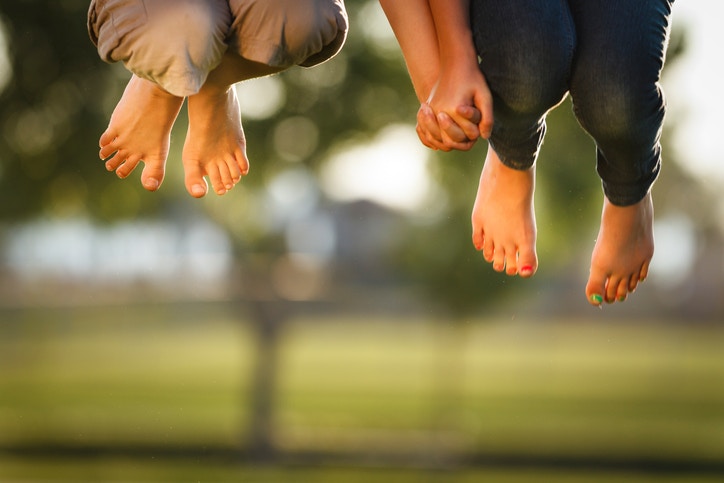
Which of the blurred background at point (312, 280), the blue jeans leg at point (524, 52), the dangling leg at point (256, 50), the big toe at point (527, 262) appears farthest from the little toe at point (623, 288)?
the blurred background at point (312, 280)

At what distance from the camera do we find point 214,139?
1.77 m

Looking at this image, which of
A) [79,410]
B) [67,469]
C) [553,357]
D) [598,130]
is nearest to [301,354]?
[553,357]

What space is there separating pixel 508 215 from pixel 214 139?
1.81 ft

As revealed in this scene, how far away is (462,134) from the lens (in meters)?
1.46

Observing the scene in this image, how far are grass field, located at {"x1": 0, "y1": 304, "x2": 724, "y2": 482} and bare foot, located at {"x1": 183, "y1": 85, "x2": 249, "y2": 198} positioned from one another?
9.19 metres

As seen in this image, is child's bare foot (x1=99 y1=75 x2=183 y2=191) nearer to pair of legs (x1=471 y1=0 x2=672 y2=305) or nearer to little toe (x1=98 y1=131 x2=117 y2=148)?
little toe (x1=98 y1=131 x2=117 y2=148)

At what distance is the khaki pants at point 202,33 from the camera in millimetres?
1407

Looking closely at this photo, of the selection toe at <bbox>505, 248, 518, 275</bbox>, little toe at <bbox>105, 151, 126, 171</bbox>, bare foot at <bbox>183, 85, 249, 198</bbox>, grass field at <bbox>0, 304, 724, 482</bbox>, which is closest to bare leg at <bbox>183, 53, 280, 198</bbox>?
bare foot at <bbox>183, 85, 249, 198</bbox>

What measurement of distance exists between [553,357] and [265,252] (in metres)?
26.3

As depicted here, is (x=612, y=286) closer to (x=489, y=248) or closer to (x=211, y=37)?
(x=489, y=248)

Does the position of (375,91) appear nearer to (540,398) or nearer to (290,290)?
(290,290)

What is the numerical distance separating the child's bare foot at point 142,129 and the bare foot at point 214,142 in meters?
0.04

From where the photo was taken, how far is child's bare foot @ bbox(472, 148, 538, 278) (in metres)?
1.81

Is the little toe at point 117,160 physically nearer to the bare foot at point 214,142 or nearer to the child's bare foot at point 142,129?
the child's bare foot at point 142,129
